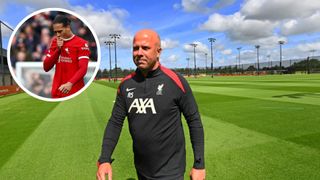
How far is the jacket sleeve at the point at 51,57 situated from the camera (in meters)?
1.69

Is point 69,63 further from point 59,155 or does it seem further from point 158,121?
point 59,155

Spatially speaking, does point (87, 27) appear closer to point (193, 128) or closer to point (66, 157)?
point (193, 128)

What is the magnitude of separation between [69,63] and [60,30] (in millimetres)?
181

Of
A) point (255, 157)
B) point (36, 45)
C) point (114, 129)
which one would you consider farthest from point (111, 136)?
point (255, 157)

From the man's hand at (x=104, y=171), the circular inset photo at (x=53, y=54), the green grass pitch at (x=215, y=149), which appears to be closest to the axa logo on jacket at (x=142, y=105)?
the man's hand at (x=104, y=171)

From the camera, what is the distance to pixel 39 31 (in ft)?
5.50

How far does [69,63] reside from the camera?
175 cm

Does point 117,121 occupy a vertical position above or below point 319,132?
above

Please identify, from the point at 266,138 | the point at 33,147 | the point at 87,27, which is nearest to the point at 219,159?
the point at 266,138

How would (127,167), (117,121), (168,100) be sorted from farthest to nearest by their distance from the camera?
(127,167) < (117,121) < (168,100)

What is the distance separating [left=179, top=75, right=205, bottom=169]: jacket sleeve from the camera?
2.75 m

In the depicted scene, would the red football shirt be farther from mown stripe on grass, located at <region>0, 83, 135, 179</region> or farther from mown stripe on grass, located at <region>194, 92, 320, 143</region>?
mown stripe on grass, located at <region>194, 92, 320, 143</region>

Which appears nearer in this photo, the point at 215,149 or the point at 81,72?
the point at 81,72

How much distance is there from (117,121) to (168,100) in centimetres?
62
